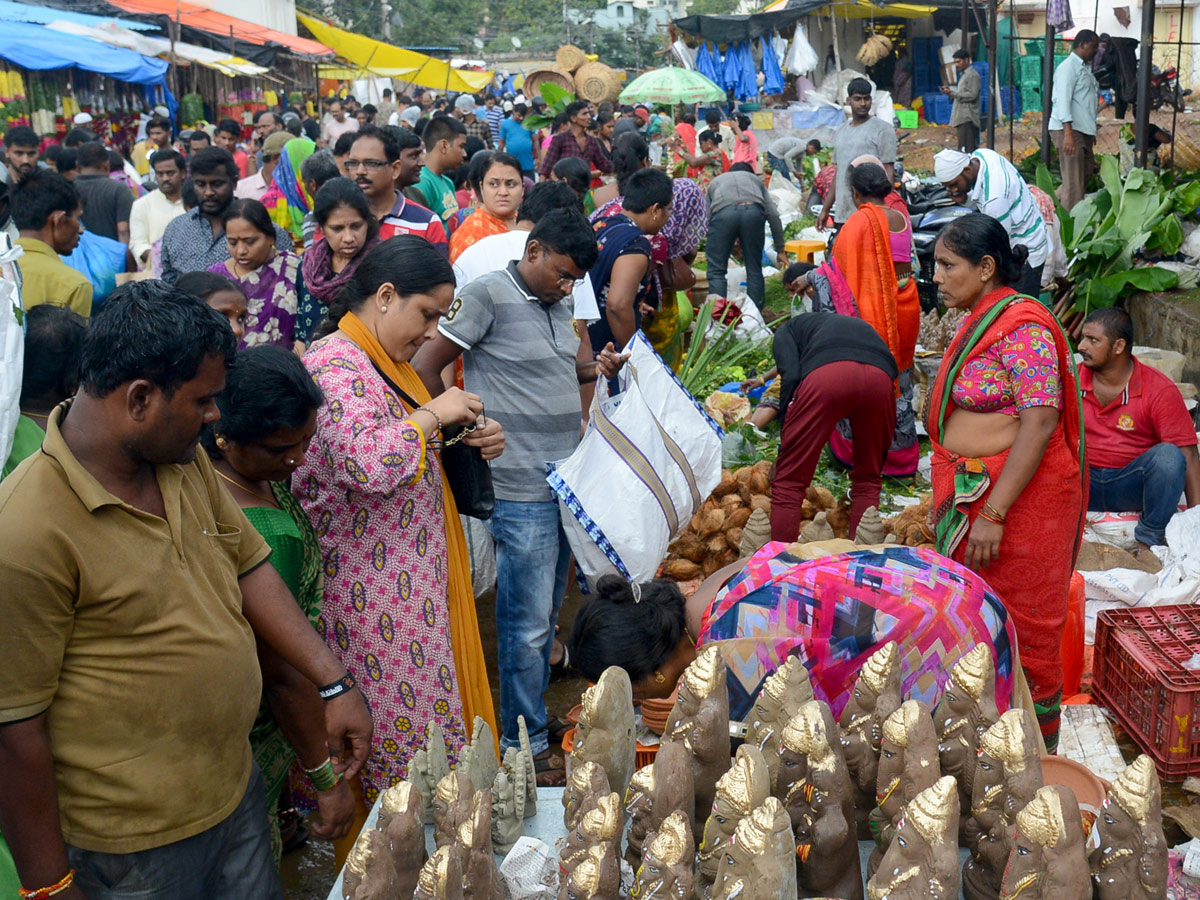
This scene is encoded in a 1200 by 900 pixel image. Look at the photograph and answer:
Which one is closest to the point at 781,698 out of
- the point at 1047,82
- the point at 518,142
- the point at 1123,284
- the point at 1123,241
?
the point at 1123,284

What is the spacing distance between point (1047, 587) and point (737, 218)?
5597 millimetres

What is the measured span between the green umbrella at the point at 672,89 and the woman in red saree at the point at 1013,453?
14374 millimetres

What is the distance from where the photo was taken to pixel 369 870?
173 centimetres

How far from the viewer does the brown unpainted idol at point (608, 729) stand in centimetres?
213

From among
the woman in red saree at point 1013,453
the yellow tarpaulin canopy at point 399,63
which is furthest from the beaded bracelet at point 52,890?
the yellow tarpaulin canopy at point 399,63

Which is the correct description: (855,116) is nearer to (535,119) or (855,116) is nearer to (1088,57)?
(1088,57)

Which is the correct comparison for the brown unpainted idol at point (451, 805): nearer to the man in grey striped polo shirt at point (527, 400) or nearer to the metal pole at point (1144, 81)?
the man in grey striped polo shirt at point (527, 400)

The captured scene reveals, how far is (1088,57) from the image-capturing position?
28.6 ft

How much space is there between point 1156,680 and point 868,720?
4.54ft

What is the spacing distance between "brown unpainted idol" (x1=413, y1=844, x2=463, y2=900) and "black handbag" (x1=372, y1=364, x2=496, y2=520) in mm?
1166

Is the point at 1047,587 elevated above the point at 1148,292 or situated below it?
below

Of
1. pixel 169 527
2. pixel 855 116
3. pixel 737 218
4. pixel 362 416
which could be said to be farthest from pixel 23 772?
pixel 855 116

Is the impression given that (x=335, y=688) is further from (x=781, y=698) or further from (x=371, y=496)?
(x=781, y=698)

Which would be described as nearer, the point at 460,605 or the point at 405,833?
the point at 405,833
